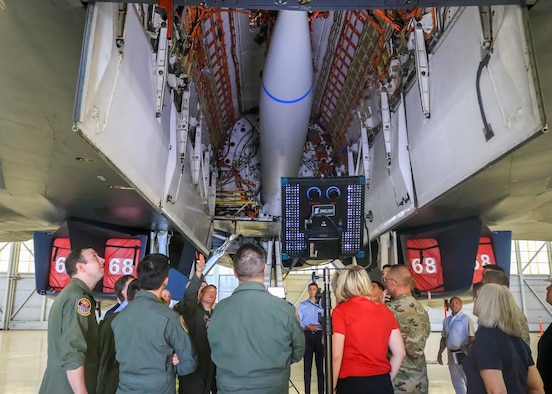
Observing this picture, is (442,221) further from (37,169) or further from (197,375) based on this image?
(37,169)

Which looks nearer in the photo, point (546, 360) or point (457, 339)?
point (546, 360)

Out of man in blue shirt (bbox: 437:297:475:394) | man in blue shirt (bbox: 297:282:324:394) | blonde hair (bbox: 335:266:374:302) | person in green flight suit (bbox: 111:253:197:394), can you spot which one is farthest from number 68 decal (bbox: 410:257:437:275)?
person in green flight suit (bbox: 111:253:197:394)

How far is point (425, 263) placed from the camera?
201 inches

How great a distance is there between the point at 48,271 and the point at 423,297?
464 cm

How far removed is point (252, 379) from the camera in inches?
79.7

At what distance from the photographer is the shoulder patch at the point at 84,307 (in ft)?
7.63

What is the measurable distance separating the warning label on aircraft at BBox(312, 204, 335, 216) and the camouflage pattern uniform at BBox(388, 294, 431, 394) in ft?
Answer: 3.34

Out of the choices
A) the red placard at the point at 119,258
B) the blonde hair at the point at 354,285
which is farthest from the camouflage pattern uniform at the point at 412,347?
A: the red placard at the point at 119,258

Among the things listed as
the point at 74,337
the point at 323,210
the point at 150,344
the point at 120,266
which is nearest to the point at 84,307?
the point at 74,337

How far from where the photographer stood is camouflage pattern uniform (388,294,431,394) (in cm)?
282

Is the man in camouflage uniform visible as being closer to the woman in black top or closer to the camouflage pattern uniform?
the camouflage pattern uniform

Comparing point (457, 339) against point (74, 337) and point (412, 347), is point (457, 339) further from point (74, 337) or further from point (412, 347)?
point (74, 337)

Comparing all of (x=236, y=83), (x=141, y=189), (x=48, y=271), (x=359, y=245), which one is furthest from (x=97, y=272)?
(x=236, y=83)

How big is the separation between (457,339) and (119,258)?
416 cm
